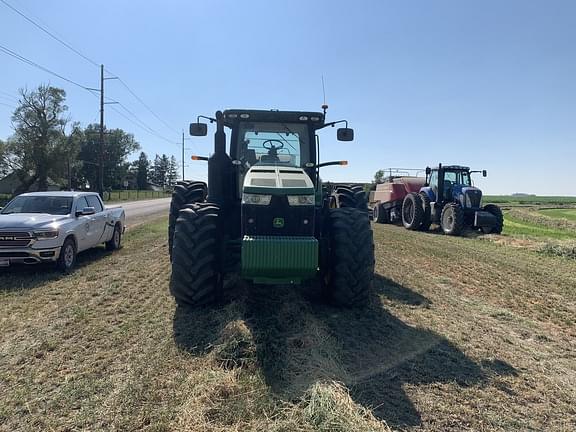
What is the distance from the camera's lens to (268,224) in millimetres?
5395

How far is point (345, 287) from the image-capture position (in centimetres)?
576

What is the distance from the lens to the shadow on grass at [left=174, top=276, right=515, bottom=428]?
3756 mm

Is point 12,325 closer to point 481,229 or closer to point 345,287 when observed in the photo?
point 345,287

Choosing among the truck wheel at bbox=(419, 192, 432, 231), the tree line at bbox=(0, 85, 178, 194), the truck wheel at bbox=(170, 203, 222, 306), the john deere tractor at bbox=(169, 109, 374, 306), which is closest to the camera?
the john deere tractor at bbox=(169, 109, 374, 306)

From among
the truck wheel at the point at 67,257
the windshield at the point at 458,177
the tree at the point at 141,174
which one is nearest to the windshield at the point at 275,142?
the truck wheel at the point at 67,257

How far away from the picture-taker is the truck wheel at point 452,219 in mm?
17062

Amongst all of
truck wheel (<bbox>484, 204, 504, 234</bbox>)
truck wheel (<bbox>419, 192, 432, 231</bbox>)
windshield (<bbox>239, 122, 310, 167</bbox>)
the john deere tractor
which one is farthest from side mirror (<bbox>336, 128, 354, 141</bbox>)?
truck wheel (<bbox>419, 192, 432, 231</bbox>)

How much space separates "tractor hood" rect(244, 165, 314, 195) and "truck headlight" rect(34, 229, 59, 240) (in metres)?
4.69

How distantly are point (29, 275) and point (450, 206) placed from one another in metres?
14.7

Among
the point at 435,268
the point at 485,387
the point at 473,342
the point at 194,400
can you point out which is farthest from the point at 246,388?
the point at 435,268

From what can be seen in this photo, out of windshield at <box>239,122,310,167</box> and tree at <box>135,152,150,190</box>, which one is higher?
tree at <box>135,152,150,190</box>

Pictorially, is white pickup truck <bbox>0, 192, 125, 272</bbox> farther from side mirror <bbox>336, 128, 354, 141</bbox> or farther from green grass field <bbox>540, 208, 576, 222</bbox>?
green grass field <bbox>540, 208, 576, 222</bbox>

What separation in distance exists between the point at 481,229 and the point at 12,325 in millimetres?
16459

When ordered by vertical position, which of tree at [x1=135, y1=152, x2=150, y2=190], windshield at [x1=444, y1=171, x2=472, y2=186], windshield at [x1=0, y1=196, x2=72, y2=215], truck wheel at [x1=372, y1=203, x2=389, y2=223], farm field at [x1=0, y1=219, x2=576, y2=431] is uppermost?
tree at [x1=135, y1=152, x2=150, y2=190]
